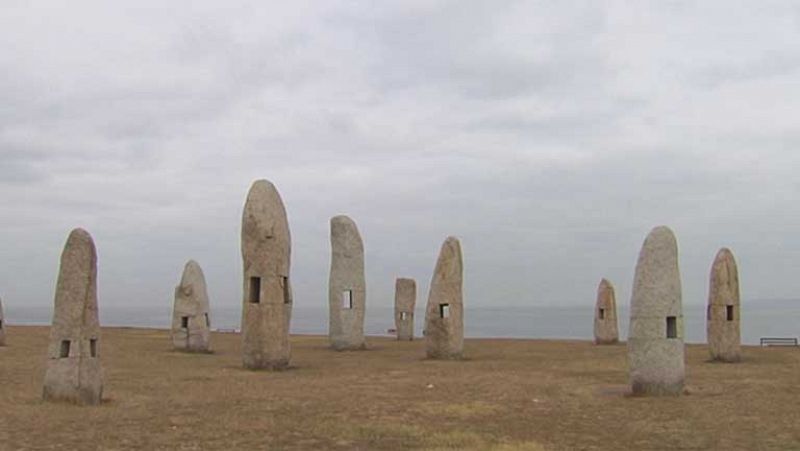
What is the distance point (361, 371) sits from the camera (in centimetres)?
2445

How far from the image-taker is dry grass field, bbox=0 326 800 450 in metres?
13.4

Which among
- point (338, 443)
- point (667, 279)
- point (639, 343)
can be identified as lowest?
point (338, 443)

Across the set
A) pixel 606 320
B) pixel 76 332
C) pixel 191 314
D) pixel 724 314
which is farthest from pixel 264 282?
pixel 606 320

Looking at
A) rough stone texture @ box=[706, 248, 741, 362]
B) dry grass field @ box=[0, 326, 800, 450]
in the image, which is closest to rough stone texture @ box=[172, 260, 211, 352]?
dry grass field @ box=[0, 326, 800, 450]

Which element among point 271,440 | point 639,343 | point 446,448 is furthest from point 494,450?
point 639,343

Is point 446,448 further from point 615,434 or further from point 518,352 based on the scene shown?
point 518,352

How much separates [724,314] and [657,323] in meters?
9.89

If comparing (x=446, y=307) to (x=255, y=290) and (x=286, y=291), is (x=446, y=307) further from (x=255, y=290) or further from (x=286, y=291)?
(x=255, y=290)

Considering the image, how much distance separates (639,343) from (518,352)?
14.1 metres

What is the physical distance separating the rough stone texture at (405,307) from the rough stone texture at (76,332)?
83.0 feet

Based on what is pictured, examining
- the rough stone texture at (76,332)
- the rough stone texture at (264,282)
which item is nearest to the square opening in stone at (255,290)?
the rough stone texture at (264,282)

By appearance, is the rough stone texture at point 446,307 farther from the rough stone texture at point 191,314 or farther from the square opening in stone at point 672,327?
the square opening in stone at point 672,327

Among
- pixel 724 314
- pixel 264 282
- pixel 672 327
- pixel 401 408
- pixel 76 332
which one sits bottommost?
pixel 401 408

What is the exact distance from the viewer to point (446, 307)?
97.3ft
